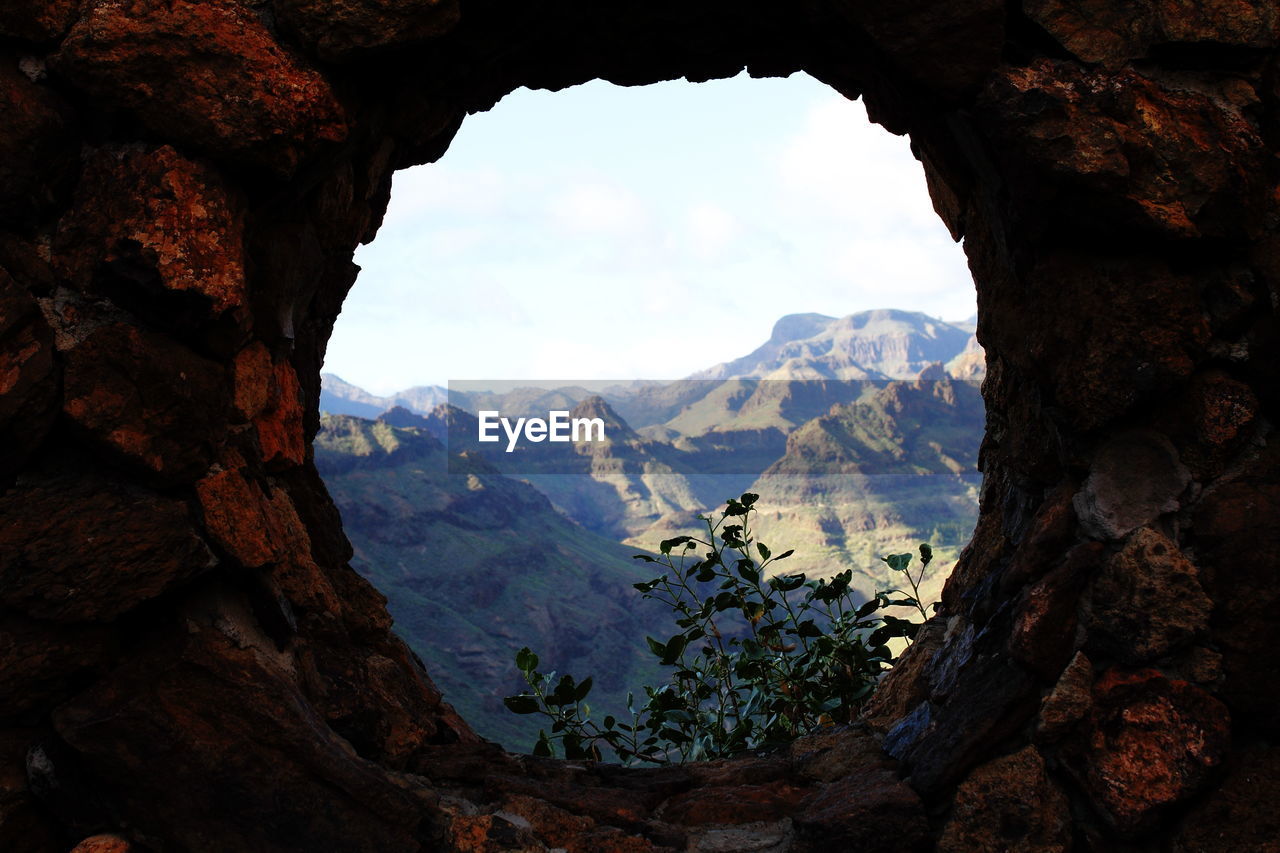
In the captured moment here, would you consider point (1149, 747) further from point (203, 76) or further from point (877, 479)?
point (877, 479)

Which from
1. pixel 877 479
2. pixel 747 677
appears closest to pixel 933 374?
pixel 877 479

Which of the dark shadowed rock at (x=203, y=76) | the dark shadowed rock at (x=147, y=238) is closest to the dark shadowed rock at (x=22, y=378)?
the dark shadowed rock at (x=147, y=238)

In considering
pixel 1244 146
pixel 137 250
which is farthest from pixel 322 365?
pixel 1244 146

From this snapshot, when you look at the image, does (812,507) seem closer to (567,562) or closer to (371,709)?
(567,562)

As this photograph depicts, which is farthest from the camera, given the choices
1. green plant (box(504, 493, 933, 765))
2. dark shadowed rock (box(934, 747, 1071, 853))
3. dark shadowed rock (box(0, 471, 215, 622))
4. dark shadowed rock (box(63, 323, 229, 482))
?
green plant (box(504, 493, 933, 765))

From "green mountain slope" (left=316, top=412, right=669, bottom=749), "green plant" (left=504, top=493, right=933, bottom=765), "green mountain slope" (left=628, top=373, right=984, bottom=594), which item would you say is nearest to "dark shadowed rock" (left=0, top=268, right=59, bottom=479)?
"green plant" (left=504, top=493, right=933, bottom=765)

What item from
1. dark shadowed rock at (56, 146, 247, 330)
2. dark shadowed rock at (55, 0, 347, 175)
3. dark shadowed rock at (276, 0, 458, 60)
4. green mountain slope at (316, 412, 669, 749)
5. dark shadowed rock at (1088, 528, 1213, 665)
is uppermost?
dark shadowed rock at (276, 0, 458, 60)

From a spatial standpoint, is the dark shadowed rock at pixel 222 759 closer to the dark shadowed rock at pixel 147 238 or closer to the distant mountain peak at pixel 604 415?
the dark shadowed rock at pixel 147 238

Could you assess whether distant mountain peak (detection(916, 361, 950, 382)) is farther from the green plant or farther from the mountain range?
the green plant

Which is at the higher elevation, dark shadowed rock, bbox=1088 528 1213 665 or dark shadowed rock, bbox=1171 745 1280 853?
dark shadowed rock, bbox=1088 528 1213 665

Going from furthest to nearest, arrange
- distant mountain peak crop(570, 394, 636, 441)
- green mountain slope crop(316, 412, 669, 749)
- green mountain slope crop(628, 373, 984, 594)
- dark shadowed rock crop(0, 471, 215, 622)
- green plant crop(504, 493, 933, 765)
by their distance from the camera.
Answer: distant mountain peak crop(570, 394, 636, 441)
green mountain slope crop(628, 373, 984, 594)
green mountain slope crop(316, 412, 669, 749)
green plant crop(504, 493, 933, 765)
dark shadowed rock crop(0, 471, 215, 622)

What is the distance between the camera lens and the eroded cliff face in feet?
7.11

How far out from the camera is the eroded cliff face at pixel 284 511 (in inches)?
85.4

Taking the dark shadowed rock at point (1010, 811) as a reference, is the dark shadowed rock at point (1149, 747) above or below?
above
